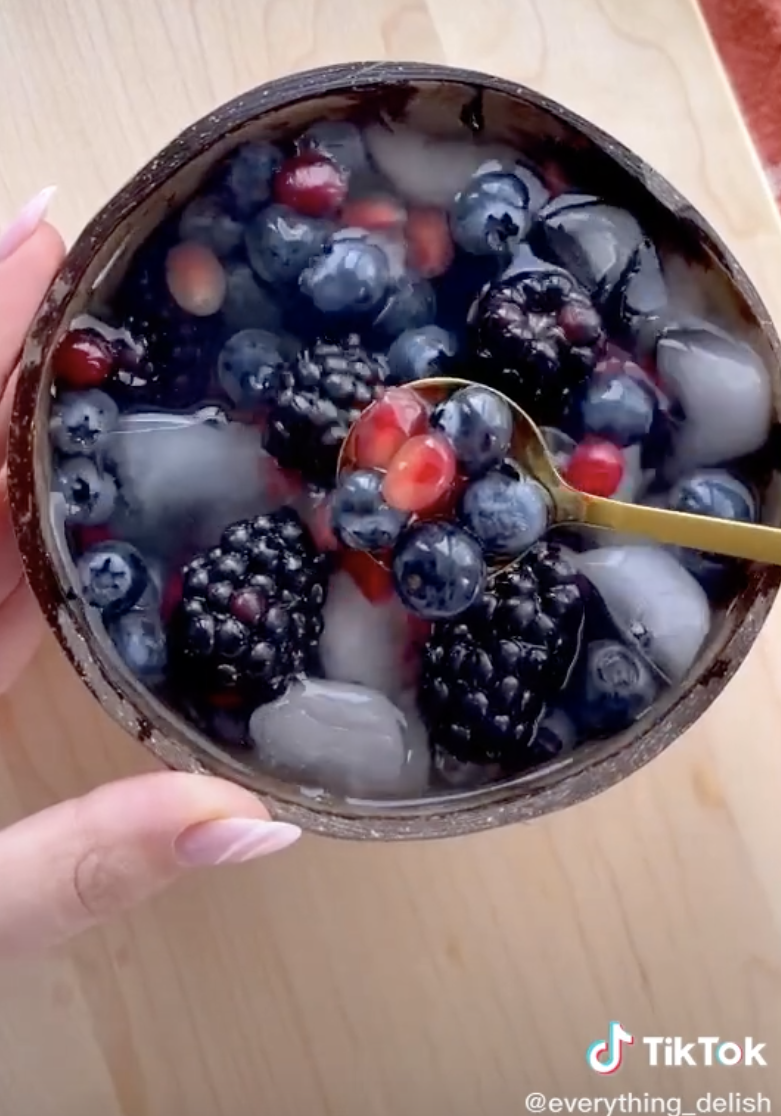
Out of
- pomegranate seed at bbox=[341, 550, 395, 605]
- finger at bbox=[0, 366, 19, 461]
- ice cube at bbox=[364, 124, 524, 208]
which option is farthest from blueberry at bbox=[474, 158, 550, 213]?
finger at bbox=[0, 366, 19, 461]

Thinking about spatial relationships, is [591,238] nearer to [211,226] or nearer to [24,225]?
[211,226]

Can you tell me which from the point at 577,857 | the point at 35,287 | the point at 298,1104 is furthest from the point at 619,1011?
the point at 35,287

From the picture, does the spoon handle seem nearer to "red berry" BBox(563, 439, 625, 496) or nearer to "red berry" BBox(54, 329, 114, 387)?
"red berry" BBox(563, 439, 625, 496)

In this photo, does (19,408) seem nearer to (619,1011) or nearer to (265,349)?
(265,349)

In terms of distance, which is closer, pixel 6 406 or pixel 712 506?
pixel 712 506

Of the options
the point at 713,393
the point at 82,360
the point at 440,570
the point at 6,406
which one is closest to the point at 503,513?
the point at 440,570
